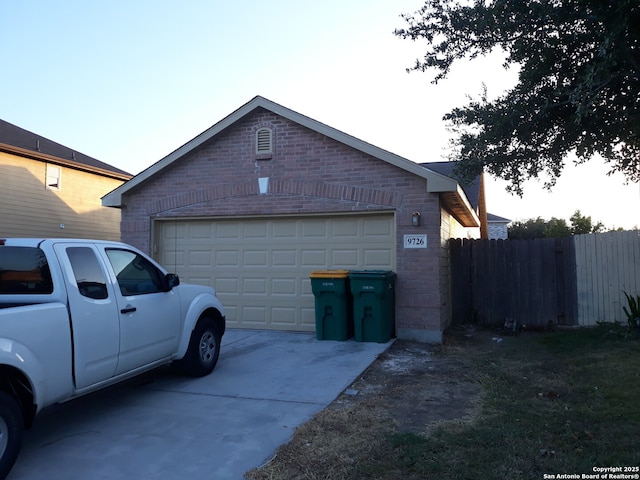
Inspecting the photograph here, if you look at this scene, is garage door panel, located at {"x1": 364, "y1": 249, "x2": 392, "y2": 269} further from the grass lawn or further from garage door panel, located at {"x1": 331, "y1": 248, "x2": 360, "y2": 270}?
the grass lawn

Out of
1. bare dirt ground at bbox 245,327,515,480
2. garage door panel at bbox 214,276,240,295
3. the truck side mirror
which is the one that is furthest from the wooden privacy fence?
the truck side mirror

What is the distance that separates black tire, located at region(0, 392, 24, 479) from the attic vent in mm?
7446

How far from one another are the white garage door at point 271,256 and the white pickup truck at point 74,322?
4.01m

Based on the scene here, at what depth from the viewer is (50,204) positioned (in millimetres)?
17969

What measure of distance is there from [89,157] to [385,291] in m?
17.1

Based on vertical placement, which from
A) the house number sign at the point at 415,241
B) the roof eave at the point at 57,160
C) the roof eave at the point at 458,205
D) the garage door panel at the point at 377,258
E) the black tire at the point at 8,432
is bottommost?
the black tire at the point at 8,432

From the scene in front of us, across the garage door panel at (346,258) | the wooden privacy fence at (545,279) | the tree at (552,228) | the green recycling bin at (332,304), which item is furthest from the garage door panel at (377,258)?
the tree at (552,228)

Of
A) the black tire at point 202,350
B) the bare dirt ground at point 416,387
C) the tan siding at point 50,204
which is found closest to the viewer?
the bare dirt ground at point 416,387

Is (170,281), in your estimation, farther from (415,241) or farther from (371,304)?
(415,241)

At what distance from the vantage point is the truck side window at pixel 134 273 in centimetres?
548

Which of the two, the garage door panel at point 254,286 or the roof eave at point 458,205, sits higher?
the roof eave at point 458,205

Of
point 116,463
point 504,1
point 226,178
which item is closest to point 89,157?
point 226,178

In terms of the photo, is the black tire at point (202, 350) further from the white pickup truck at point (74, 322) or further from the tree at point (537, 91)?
the tree at point (537, 91)

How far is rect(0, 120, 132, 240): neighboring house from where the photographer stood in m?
16.5
